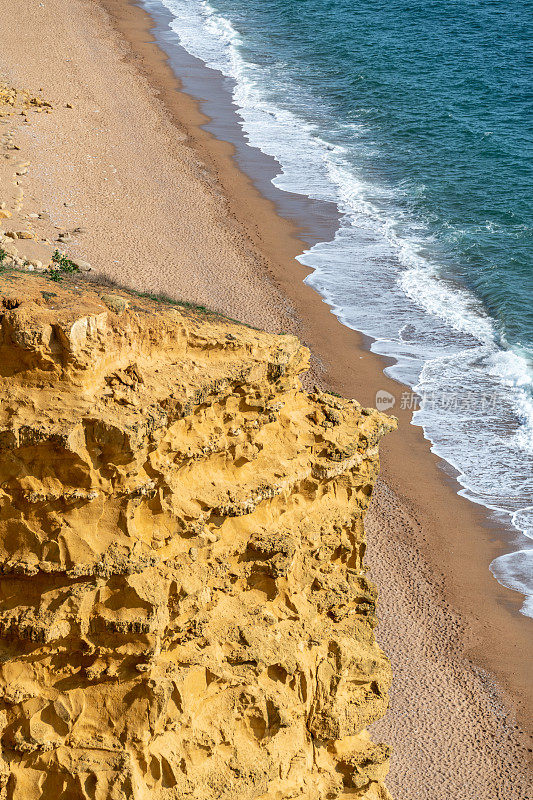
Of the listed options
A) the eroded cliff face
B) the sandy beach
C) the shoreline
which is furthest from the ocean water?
the eroded cliff face

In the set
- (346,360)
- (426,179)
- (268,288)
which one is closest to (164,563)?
(346,360)

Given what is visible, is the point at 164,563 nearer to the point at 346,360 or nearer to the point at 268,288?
the point at 346,360

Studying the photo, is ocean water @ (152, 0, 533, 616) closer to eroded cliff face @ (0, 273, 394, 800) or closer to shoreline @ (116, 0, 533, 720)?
shoreline @ (116, 0, 533, 720)

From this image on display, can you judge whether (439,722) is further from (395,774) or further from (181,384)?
(181,384)

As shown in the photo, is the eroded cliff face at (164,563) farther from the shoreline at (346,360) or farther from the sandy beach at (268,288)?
the shoreline at (346,360)

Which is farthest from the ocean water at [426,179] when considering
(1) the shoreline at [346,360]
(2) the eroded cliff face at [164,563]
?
(2) the eroded cliff face at [164,563]

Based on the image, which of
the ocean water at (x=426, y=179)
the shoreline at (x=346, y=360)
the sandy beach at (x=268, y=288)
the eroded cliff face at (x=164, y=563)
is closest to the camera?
the eroded cliff face at (x=164, y=563)

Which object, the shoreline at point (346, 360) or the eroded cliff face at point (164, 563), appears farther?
the shoreline at point (346, 360)
